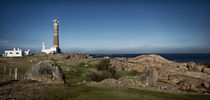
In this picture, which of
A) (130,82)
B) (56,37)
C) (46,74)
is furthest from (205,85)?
(56,37)

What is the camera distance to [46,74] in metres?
28.2

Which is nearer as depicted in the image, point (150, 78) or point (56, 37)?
point (150, 78)

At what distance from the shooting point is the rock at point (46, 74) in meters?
27.8

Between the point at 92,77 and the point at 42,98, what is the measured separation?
2308 centimetres

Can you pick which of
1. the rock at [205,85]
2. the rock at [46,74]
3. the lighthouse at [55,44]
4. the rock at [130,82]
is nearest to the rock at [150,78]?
the rock at [130,82]

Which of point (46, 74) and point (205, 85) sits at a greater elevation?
point (46, 74)

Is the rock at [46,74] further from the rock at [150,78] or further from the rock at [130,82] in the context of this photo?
the rock at [150,78]

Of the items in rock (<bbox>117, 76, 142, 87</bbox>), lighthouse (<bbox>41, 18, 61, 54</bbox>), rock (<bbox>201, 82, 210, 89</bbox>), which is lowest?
rock (<bbox>117, 76, 142, 87</bbox>)

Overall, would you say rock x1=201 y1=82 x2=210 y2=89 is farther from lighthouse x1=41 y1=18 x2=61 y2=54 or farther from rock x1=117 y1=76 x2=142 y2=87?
lighthouse x1=41 y1=18 x2=61 y2=54

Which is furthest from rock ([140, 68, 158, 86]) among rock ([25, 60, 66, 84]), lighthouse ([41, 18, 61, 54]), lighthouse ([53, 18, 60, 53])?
lighthouse ([53, 18, 60, 53])

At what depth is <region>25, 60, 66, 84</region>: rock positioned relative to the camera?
91.1 ft

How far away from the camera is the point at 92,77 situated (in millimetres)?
40906

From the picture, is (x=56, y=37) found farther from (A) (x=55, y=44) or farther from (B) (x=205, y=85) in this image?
(B) (x=205, y=85)

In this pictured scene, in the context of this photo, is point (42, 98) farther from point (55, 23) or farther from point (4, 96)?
point (55, 23)
